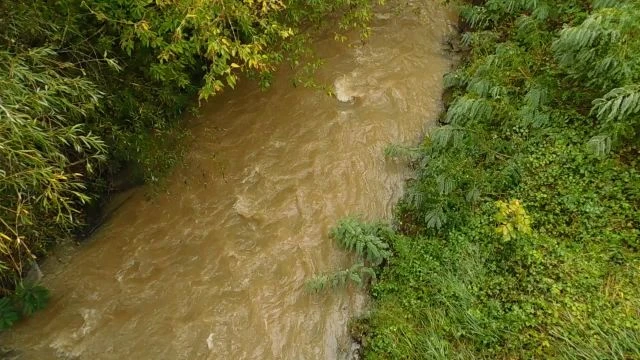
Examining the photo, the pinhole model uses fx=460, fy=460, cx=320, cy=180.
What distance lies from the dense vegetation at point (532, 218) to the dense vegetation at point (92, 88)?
1.90 m

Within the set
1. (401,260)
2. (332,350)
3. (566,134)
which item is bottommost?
(332,350)

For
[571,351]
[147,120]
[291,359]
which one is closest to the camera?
[571,351]

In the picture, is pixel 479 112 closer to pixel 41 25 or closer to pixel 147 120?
pixel 147 120

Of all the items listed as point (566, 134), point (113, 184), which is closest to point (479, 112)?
point (566, 134)

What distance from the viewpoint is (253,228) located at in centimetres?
473

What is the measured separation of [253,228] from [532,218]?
2.62m

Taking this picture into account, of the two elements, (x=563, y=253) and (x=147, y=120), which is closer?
(x=563, y=253)

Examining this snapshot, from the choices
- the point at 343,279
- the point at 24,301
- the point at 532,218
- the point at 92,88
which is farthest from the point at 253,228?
the point at 532,218

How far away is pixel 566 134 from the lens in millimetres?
4086

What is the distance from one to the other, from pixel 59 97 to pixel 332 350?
2.90 meters

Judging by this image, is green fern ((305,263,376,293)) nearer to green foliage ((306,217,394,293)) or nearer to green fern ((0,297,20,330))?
green foliage ((306,217,394,293))

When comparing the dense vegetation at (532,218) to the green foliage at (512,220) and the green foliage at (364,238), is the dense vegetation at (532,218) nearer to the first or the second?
the green foliage at (512,220)

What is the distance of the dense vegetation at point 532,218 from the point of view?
3.36 metres

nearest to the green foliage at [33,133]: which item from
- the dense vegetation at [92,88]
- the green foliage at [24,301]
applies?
the dense vegetation at [92,88]
